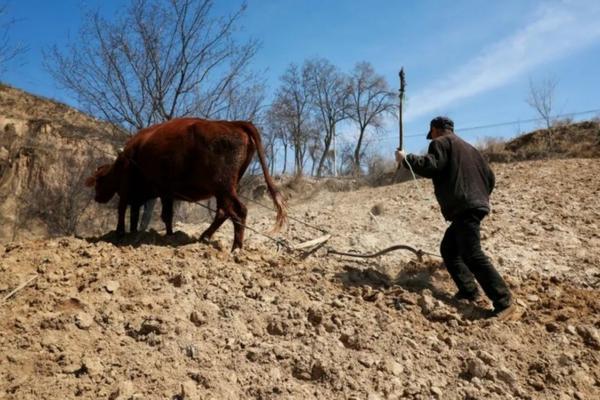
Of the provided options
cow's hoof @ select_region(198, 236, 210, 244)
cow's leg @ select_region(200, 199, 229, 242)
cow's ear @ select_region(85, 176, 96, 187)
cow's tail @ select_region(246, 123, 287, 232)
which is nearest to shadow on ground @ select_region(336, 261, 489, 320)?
cow's tail @ select_region(246, 123, 287, 232)

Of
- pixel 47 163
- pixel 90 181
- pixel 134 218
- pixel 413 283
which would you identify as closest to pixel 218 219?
pixel 134 218

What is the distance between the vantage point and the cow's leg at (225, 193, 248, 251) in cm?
615

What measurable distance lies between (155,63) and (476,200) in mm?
8520

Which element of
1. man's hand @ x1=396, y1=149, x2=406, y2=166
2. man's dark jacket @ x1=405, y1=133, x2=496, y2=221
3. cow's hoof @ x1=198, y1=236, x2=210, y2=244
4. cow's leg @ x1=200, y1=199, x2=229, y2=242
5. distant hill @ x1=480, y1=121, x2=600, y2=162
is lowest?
cow's hoof @ x1=198, y1=236, x2=210, y2=244

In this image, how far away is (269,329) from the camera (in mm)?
4199

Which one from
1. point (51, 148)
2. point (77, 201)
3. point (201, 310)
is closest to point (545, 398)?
point (201, 310)

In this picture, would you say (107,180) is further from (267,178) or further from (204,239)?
(267,178)

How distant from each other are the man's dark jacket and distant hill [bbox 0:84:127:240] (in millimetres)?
7337

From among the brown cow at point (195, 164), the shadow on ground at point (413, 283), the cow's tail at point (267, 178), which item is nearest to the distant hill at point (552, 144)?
the shadow on ground at point (413, 283)

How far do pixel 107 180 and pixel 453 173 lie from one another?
4.48m

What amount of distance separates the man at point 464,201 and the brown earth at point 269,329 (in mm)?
243

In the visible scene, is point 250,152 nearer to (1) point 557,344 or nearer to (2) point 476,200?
(2) point 476,200

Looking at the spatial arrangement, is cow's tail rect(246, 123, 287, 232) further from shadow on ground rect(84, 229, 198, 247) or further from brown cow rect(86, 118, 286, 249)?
shadow on ground rect(84, 229, 198, 247)

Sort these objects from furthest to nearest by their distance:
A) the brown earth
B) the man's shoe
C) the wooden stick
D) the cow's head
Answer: the cow's head
the man's shoe
the wooden stick
the brown earth
